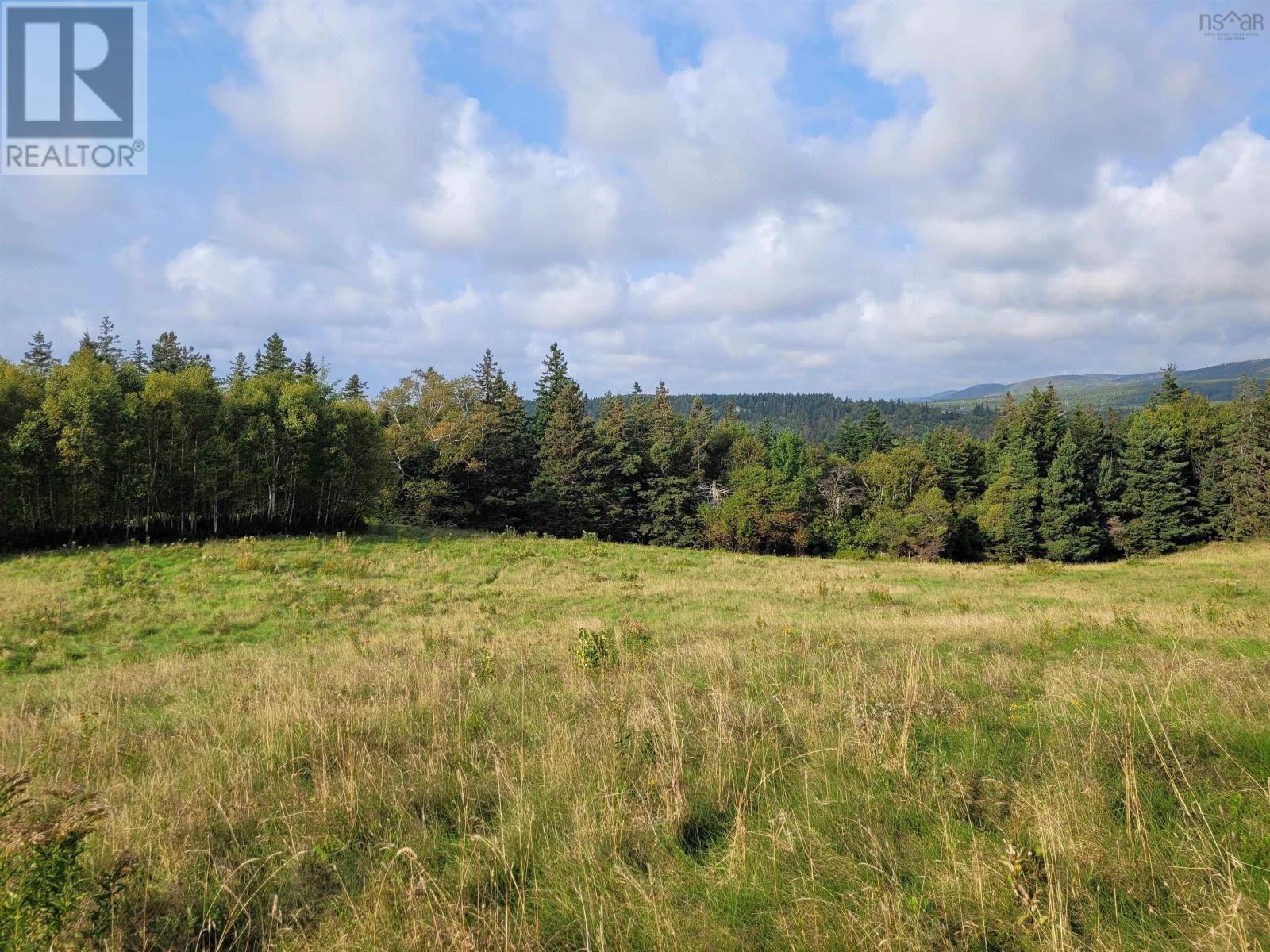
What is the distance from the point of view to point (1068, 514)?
48688 millimetres

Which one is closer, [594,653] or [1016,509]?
[594,653]

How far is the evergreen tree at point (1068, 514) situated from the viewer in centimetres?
4862

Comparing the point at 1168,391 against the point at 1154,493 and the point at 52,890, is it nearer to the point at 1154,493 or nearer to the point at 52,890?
the point at 1154,493

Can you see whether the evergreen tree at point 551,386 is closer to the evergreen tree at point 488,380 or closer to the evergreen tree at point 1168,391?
A: the evergreen tree at point 488,380

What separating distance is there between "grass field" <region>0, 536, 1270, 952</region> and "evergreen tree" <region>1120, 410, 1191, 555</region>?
53.8 m

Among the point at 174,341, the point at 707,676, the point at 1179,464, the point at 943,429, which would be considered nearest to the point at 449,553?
the point at 707,676

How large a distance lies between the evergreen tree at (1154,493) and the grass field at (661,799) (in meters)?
53.8

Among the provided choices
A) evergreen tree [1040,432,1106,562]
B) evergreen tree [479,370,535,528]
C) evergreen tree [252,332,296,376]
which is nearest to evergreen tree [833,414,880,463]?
evergreen tree [1040,432,1106,562]

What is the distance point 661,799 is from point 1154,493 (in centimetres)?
6368

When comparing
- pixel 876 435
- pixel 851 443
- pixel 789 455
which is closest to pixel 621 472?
pixel 789 455

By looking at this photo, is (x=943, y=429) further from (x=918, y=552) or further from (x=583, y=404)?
(x=583, y=404)

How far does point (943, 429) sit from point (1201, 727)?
63036mm

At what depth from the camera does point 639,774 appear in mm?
3656

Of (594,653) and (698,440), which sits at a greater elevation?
(698,440)
